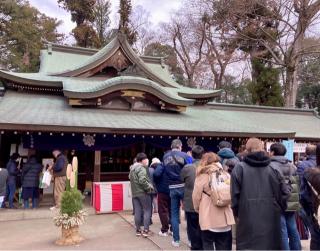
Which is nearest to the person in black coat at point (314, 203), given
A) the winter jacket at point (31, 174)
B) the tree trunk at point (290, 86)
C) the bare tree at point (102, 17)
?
the winter jacket at point (31, 174)

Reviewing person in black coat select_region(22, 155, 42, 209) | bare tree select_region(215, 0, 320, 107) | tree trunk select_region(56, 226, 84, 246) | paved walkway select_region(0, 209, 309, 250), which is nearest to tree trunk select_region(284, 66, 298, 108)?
bare tree select_region(215, 0, 320, 107)

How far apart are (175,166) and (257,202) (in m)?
2.30

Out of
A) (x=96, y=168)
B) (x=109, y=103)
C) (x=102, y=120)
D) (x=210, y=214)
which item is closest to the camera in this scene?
(x=210, y=214)

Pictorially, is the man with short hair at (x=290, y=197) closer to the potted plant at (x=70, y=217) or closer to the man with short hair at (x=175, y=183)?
the man with short hair at (x=175, y=183)

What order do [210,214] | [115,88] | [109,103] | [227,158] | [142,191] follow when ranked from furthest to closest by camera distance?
[109,103]
[115,88]
[142,191]
[227,158]
[210,214]

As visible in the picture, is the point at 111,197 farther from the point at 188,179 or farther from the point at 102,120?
the point at 188,179

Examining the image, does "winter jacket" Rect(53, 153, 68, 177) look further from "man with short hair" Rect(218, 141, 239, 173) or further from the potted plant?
"man with short hair" Rect(218, 141, 239, 173)

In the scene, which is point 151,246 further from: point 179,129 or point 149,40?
point 149,40

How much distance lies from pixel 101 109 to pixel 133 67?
2.79 m

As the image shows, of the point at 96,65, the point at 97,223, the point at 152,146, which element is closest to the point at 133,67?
the point at 96,65

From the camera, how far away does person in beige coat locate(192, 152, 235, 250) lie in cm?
400

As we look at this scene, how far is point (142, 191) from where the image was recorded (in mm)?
6320

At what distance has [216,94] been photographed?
1505 cm

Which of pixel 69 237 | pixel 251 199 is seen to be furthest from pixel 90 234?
pixel 251 199
